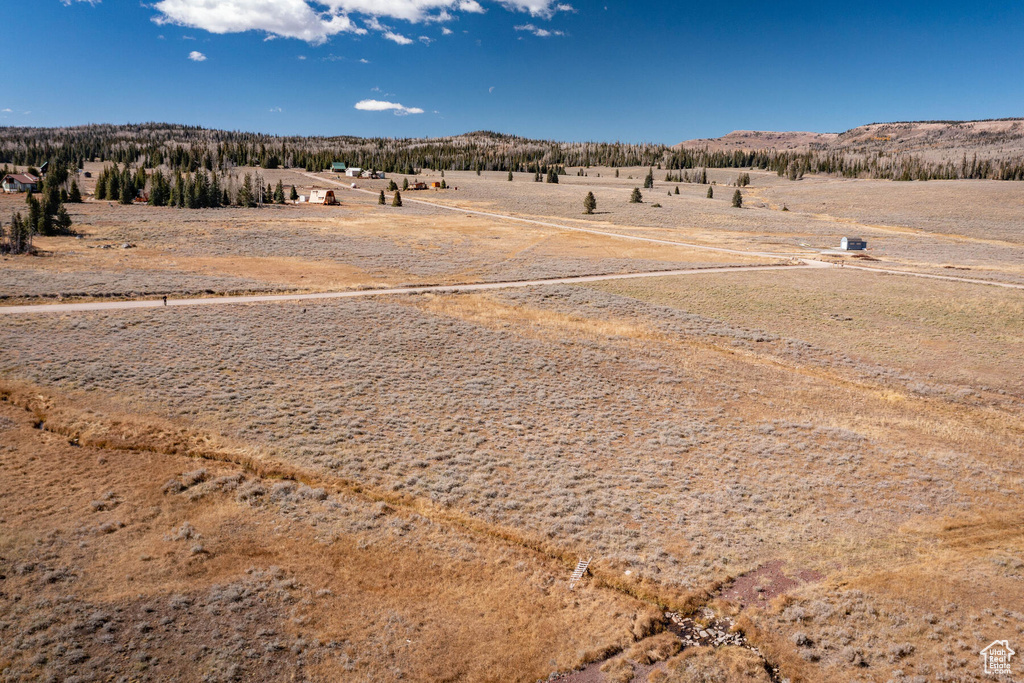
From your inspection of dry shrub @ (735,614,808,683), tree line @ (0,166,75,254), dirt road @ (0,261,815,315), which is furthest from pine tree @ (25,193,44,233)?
dry shrub @ (735,614,808,683)

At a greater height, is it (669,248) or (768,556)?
(669,248)

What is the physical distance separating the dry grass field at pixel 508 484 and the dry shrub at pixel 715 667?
68 mm

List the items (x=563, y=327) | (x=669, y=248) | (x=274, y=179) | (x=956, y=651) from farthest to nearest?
(x=274, y=179) < (x=669, y=248) < (x=563, y=327) < (x=956, y=651)

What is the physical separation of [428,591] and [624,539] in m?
6.05

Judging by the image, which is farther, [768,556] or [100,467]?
[100,467]

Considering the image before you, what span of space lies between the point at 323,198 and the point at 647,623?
107 meters

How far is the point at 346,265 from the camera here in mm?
55781

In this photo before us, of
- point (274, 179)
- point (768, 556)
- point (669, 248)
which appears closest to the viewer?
point (768, 556)

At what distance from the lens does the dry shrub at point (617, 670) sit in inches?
469

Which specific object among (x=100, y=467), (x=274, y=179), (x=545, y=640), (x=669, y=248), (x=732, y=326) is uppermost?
(x=274, y=179)

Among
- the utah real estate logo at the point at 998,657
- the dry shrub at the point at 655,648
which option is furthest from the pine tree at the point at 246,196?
the utah real estate logo at the point at 998,657

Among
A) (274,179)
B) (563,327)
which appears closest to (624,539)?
(563,327)

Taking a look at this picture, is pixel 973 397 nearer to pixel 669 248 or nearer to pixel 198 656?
pixel 198 656

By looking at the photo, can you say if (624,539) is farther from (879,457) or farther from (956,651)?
(879,457)
